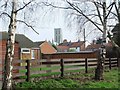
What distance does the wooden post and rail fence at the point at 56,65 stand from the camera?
10703 mm

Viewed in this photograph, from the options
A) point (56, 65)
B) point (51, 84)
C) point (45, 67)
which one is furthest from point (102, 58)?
point (51, 84)

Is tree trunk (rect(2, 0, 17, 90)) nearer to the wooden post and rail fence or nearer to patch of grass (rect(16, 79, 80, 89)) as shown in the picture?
patch of grass (rect(16, 79, 80, 89))

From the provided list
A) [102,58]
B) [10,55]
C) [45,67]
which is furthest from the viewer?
[45,67]

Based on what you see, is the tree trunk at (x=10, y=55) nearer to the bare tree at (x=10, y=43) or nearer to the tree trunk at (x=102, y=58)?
the bare tree at (x=10, y=43)

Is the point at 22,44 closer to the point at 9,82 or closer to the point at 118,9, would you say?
the point at 118,9

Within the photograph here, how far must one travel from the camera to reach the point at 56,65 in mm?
12555

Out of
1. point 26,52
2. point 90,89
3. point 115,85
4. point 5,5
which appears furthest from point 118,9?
point 26,52

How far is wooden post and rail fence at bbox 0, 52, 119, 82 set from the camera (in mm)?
10703

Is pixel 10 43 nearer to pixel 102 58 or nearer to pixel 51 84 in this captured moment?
pixel 51 84

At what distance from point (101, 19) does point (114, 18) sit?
64.3 inches

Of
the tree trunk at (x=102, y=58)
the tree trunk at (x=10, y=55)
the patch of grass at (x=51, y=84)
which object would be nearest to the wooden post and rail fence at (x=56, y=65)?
the patch of grass at (x=51, y=84)

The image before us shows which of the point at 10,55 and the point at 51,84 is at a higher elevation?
the point at 10,55

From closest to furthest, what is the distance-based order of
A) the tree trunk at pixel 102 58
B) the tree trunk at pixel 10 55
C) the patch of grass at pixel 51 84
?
1. the tree trunk at pixel 10 55
2. the patch of grass at pixel 51 84
3. the tree trunk at pixel 102 58

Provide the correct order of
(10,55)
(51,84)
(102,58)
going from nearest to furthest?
(10,55), (51,84), (102,58)
